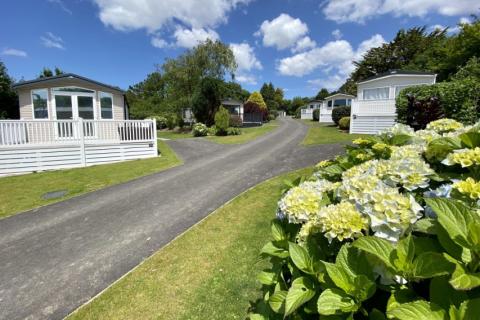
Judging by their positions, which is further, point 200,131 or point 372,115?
point 200,131

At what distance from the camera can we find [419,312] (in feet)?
2.59

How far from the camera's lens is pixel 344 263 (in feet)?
3.51

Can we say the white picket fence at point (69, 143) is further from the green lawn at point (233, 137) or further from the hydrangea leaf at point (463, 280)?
the hydrangea leaf at point (463, 280)

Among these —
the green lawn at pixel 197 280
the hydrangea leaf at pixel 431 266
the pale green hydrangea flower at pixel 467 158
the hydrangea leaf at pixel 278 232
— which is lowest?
the green lawn at pixel 197 280

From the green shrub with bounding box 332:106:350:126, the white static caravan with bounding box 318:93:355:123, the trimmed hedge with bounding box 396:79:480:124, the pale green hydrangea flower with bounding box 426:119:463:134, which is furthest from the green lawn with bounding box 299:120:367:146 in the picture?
the white static caravan with bounding box 318:93:355:123

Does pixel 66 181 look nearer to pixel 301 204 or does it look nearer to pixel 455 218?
pixel 301 204

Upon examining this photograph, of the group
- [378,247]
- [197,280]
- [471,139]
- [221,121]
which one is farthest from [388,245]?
[221,121]

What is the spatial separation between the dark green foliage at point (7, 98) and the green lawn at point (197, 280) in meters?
26.1

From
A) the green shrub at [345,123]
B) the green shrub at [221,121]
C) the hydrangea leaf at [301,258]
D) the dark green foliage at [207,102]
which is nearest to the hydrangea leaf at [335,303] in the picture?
the hydrangea leaf at [301,258]

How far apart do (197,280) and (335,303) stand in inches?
111

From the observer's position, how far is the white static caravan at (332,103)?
1248 inches

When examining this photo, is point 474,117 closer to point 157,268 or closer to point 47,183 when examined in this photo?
point 157,268

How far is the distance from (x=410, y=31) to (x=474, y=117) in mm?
33385

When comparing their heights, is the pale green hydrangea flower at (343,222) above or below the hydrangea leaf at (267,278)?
above
